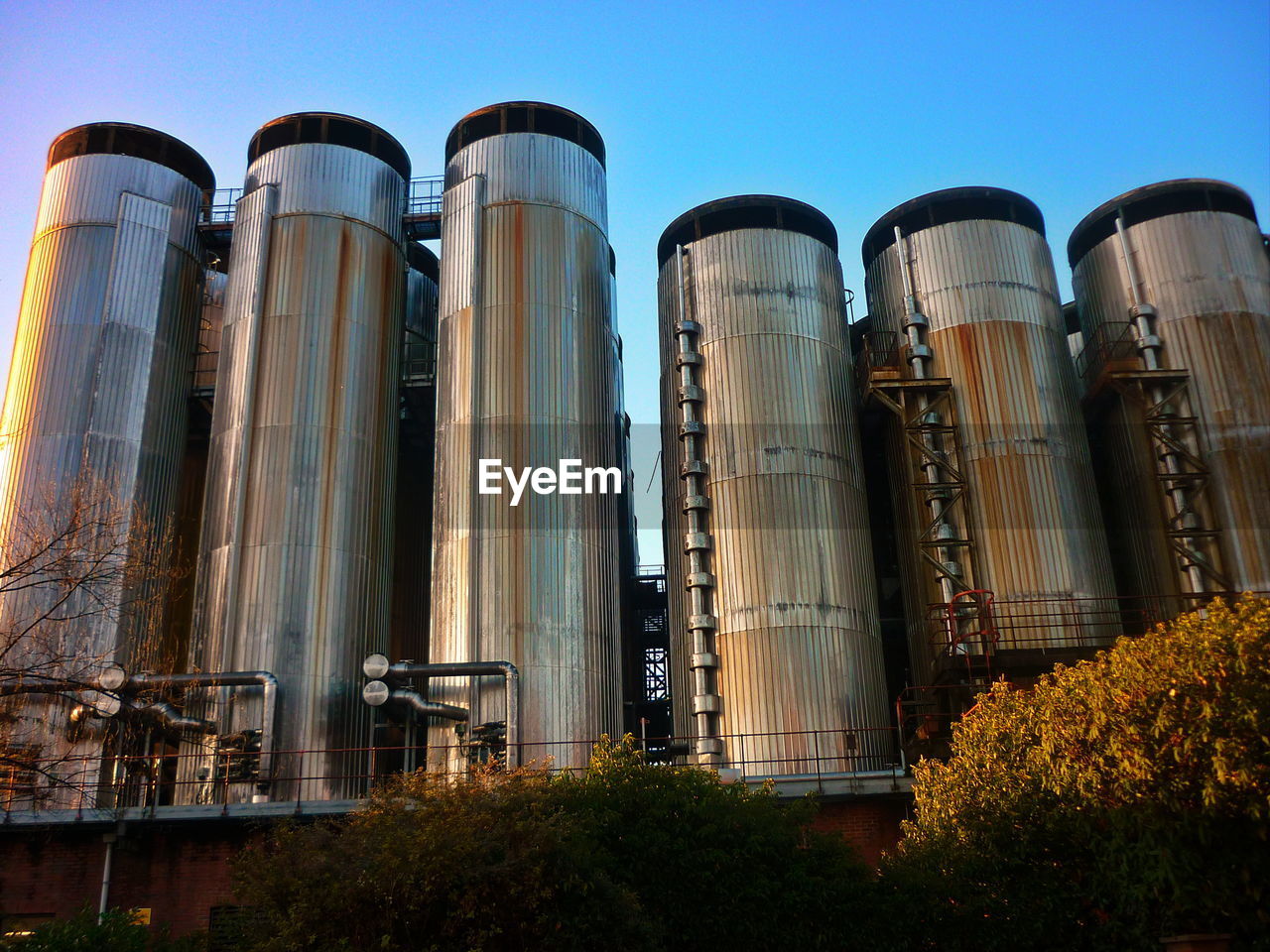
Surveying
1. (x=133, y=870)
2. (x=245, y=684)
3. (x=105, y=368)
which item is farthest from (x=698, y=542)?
(x=105, y=368)

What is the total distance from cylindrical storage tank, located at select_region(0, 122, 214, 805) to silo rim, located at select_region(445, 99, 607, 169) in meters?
11.0

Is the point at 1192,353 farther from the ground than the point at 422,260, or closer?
closer

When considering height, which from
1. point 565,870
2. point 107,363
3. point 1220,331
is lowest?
point 565,870

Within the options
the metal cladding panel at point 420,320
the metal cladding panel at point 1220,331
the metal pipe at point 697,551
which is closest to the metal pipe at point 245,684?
the metal pipe at point 697,551

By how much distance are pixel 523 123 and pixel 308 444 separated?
14.2 m

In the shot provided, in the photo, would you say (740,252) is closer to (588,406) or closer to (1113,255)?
(588,406)

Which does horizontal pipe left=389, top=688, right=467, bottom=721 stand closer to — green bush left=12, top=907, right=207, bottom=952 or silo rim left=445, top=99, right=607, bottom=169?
green bush left=12, top=907, right=207, bottom=952

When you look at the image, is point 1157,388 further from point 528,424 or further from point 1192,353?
point 528,424

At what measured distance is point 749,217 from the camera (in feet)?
138

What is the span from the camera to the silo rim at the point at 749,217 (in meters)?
42.0

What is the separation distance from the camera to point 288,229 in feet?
133

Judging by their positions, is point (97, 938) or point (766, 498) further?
point (766, 498)

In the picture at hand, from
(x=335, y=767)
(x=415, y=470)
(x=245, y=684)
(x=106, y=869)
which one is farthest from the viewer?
(x=415, y=470)

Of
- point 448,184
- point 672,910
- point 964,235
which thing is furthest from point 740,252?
point 672,910
